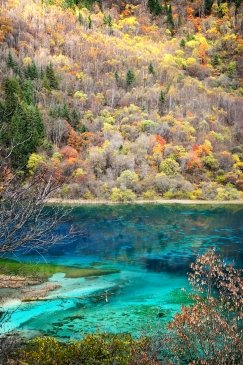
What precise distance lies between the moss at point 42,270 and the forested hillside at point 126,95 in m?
30.3

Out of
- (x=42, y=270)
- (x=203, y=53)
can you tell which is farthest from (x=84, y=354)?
(x=203, y=53)

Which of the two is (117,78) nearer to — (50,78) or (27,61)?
(50,78)

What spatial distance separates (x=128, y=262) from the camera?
42.4m

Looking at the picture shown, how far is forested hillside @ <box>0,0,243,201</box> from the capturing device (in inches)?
3656

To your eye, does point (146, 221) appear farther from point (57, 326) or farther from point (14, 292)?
point (57, 326)

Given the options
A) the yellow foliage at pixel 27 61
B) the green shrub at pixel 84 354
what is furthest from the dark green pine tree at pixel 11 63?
the green shrub at pixel 84 354

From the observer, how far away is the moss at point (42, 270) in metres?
36.2

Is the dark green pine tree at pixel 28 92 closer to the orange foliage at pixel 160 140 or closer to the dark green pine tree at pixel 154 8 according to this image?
the orange foliage at pixel 160 140

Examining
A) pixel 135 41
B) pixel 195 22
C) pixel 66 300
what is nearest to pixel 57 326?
pixel 66 300

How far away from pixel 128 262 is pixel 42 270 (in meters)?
8.54

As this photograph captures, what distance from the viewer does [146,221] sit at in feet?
220

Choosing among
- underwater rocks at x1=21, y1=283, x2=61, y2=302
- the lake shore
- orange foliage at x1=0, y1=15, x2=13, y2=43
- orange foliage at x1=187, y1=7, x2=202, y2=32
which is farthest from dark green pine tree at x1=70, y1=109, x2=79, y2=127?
orange foliage at x1=187, y1=7, x2=202, y2=32

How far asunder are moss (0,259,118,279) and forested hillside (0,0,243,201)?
99.3 ft

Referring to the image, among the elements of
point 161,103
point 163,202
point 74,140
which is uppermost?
point 161,103
